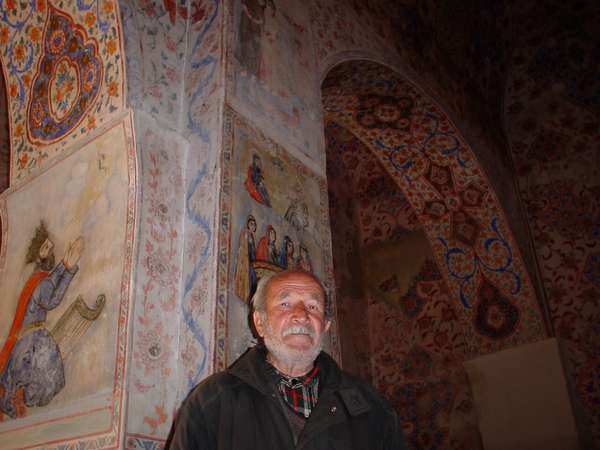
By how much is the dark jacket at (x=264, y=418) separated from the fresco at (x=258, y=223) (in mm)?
614

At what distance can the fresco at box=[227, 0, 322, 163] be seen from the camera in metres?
3.44

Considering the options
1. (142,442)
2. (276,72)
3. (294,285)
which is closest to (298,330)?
(294,285)

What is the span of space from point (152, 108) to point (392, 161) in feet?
12.6

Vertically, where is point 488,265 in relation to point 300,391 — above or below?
above

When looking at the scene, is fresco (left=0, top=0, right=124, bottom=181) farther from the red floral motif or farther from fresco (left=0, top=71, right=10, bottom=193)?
fresco (left=0, top=71, right=10, bottom=193)

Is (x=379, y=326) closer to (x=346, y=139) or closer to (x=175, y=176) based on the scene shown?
(x=346, y=139)

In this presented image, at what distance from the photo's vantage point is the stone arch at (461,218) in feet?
20.5

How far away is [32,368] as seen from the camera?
109 inches

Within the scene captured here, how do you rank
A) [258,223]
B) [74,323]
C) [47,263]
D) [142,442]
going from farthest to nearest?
[258,223] < [47,263] < [74,323] < [142,442]

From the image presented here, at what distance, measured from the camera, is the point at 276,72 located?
3.78 metres

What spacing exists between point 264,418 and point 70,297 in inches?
53.9

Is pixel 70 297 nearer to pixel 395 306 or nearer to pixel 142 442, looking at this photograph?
pixel 142 442

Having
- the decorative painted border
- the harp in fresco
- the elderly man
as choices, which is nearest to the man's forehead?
the elderly man

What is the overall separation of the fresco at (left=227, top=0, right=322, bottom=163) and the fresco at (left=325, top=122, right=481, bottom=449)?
11.6 feet
